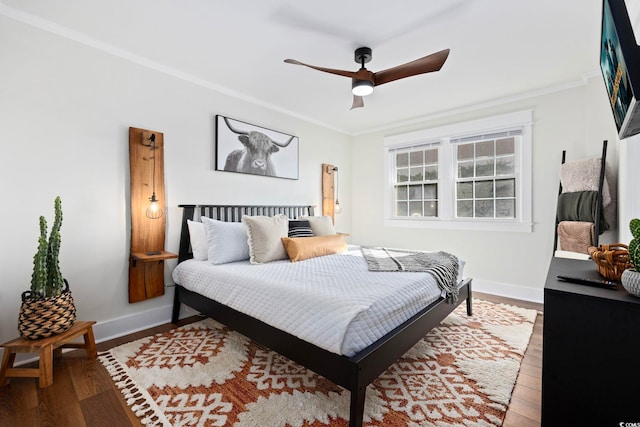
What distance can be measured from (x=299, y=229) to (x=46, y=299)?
7.03ft

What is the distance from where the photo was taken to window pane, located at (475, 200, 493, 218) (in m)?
3.92

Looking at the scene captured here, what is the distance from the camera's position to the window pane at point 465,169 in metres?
4.08

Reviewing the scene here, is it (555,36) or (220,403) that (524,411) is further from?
(555,36)

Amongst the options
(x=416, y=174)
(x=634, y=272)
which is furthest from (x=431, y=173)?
(x=634, y=272)

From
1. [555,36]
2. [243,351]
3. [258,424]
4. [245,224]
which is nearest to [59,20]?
[245,224]

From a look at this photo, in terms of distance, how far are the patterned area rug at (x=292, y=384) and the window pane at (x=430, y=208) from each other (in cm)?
210

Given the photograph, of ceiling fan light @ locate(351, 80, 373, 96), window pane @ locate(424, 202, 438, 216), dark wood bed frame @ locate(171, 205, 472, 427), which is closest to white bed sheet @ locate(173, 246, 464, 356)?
dark wood bed frame @ locate(171, 205, 472, 427)

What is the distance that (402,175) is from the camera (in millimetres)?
4762

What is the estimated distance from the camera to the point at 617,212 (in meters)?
2.68

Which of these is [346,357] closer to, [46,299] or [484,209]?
[46,299]

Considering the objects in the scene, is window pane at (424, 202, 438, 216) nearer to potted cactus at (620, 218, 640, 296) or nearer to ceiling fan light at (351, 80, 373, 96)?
ceiling fan light at (351, 80, 373, 96)

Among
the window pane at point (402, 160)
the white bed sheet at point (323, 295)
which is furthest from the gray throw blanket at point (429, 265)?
the window pane at point (402, 160)

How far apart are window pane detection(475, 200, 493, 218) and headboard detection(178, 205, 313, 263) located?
2.50 m

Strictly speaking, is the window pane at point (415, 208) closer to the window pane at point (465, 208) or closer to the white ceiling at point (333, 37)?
the window pane at point (465, 208)
